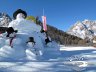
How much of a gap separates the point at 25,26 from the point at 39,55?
4.18 metres

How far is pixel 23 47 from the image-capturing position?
559 inches

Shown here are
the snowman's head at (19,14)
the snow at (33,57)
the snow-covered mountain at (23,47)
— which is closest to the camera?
the snow at (33,57)

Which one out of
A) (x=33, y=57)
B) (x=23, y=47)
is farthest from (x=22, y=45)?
(x=33, y=57)

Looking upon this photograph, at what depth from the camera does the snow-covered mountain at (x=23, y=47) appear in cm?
1327

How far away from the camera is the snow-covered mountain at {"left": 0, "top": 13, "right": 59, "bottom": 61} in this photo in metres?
13.3

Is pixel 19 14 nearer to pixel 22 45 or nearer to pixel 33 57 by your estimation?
pixel 22 45

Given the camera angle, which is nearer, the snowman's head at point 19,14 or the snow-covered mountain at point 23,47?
the snow-covered mountain at point 23,47

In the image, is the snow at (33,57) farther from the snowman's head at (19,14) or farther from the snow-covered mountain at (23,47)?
the snowman's head at (19,14)

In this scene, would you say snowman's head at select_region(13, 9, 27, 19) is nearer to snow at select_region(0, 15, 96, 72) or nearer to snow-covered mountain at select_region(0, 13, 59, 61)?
snow at select_region(0, 15, 96, 72)

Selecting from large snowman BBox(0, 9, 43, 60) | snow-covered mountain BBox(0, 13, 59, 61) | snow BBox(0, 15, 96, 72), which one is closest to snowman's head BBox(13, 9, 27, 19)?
snow BBox(0, 15, 96, 72)

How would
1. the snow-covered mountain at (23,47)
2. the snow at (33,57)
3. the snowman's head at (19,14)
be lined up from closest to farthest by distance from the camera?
1. the snow at (33,57)
2. the snow-covered mountain at (23,47)
3. the snowman's head at (19,14)

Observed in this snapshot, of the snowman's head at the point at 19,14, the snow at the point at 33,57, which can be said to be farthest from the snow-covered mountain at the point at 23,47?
the snowman's head at the point at 19,14

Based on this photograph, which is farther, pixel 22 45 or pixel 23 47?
pixel 22 45

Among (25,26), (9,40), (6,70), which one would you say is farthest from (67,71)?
(25,26)
